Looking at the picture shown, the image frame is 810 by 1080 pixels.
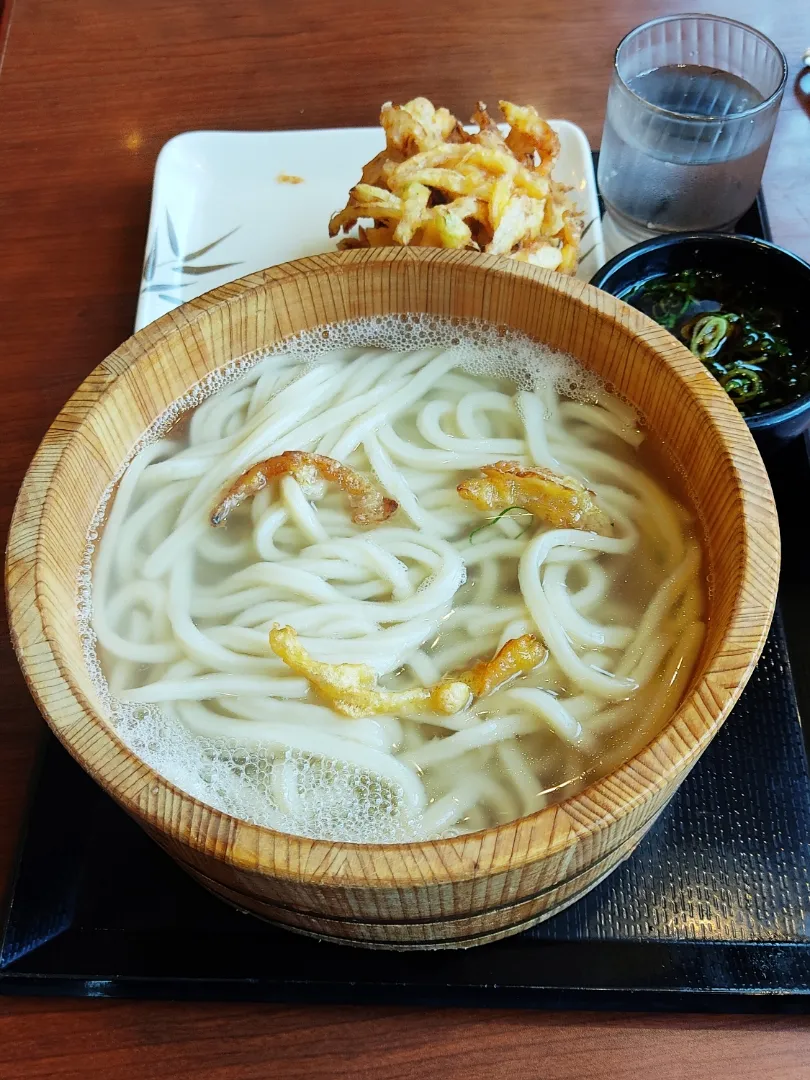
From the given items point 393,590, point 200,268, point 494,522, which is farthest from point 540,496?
point 200,268

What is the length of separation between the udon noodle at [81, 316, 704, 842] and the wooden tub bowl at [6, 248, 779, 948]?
6cm

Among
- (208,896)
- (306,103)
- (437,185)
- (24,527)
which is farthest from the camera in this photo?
(306,103)

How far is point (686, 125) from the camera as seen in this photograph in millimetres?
1860

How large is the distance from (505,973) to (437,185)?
1332 mm

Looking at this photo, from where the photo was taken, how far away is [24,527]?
3.89ft

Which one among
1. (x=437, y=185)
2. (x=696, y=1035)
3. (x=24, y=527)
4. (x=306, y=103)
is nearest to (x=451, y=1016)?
(x=696, y=1035)

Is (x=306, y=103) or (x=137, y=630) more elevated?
(x=306, y=103)

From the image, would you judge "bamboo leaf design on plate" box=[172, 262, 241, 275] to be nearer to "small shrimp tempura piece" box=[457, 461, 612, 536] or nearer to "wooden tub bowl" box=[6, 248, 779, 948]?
"wooden tub bowl" box=[6, 248, 779, 948]

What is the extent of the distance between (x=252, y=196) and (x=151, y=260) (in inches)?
13.1

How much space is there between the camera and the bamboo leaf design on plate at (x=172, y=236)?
6.82 ft

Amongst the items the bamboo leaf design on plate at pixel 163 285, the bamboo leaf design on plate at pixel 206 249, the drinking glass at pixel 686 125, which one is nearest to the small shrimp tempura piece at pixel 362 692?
the bamboo leaf design on plate at pixel 163 285

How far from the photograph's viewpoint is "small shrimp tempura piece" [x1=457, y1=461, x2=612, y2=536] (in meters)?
1.38

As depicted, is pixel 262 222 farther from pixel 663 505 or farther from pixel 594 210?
pixel 663 505

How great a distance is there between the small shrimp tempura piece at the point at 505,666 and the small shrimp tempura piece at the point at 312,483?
296 mm
